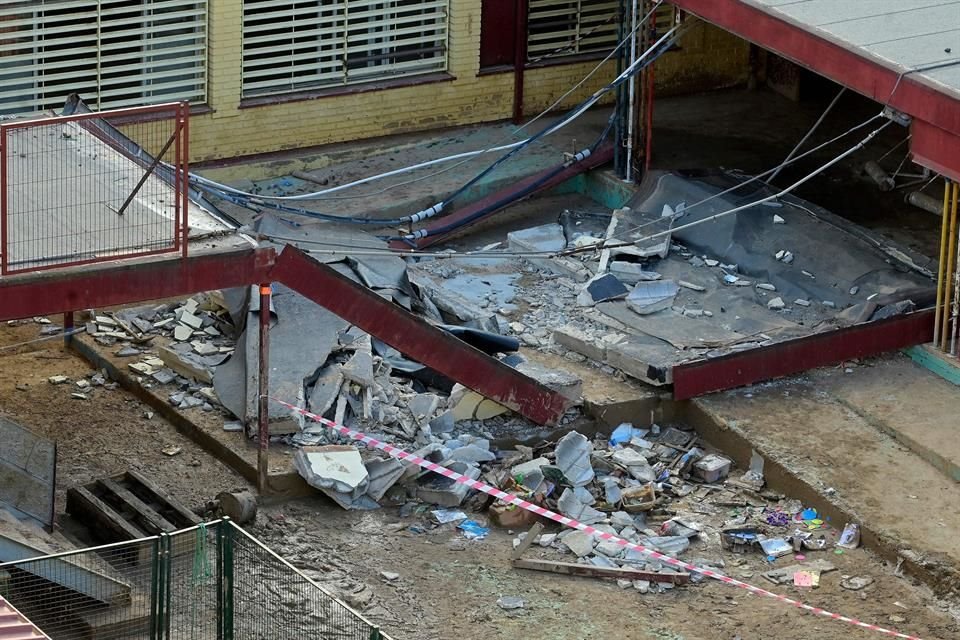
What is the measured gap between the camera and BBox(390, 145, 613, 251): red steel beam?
2227 centimetres

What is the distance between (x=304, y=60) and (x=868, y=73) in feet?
24.0

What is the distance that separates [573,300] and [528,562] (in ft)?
15.6

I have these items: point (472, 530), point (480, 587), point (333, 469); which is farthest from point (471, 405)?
point (480, 587)

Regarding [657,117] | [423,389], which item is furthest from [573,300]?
[657,117]

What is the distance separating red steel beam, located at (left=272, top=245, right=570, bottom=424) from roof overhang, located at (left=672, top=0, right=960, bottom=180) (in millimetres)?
3806

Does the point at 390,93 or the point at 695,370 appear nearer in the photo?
the point at 695,370

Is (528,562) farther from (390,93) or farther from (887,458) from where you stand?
(390,93)

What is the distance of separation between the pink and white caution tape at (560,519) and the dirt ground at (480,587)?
3.5 inches

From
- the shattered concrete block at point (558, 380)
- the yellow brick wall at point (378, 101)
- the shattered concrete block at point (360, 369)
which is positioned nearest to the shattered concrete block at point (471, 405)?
the shattered concrete block at point (558, 380)

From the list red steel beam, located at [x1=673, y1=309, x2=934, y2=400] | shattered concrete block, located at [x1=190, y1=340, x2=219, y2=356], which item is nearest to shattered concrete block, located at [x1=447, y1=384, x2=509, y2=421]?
red steel beam, located at [x1=673, y1=309, x2=934, y2=400]

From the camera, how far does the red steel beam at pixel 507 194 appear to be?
22.3 metres

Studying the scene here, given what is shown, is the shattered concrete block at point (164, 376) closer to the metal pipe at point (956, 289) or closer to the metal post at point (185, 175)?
the metal post at point (185, 175)

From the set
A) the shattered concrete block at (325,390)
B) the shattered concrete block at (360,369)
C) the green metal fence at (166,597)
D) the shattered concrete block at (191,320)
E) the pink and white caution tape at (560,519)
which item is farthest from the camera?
the shattered concrete block at (191,320)

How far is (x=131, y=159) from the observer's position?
1727 cm
